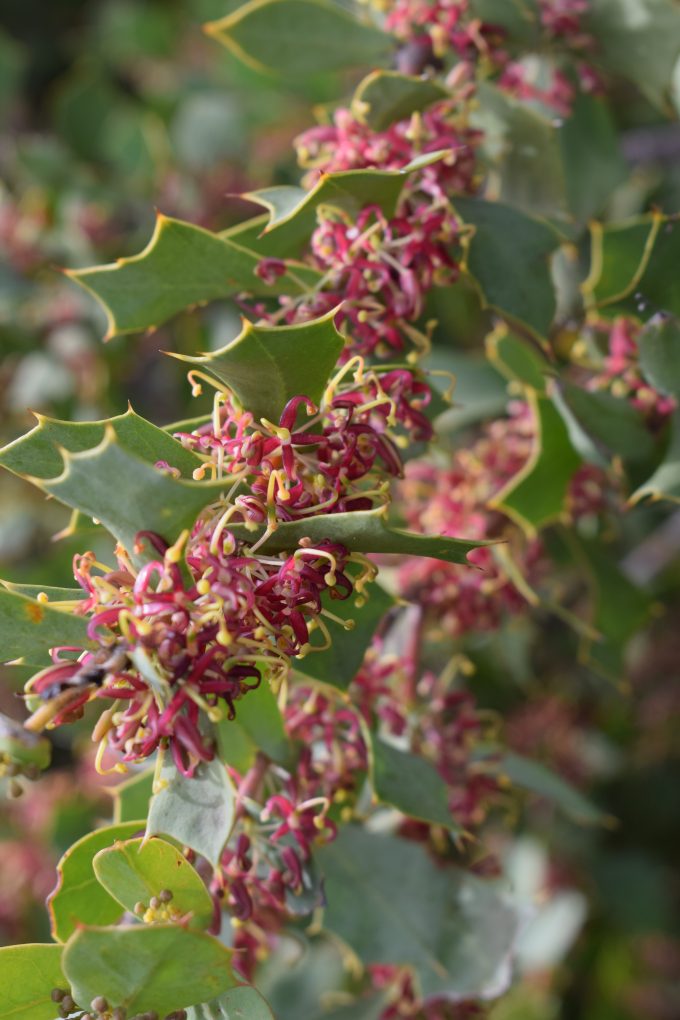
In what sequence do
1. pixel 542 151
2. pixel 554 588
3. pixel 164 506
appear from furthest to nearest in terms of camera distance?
pixel 554 588 < pixel 542 151 < pixel 164 506

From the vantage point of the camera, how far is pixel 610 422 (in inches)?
54.0

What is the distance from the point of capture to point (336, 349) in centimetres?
101

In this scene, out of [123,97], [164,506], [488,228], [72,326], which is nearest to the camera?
[164,506]

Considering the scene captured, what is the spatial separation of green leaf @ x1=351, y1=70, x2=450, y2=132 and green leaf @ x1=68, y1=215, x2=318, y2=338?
0.21 m

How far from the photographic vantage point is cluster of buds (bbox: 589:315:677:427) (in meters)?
1.41

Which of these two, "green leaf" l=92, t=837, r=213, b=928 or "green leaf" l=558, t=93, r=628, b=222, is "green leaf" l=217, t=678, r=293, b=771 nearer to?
"green leaf" l=92, t=837, r=213, b=928

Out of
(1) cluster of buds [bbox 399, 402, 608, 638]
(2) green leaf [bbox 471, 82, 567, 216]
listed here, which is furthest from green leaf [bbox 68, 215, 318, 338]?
(1) cluster of buds [bbox 399, 402, 608, 638]

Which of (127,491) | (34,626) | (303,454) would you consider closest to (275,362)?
(303,454)

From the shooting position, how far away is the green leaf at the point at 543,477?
145 cm

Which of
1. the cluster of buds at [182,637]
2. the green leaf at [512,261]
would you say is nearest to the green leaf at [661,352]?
the green leaf at [512,261]

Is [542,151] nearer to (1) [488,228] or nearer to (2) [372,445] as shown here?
(1) [488,228]

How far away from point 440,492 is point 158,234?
642 millimetres

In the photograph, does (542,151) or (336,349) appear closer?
(336,349)

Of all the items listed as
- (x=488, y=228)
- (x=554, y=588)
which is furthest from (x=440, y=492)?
(x=488, y=228)
